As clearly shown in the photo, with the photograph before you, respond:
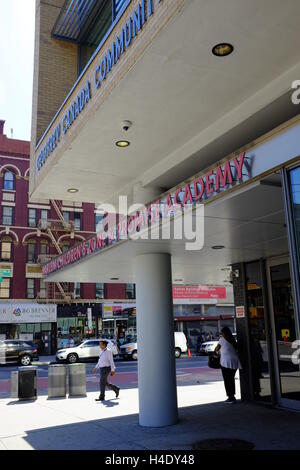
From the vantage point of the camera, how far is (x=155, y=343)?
9.52 meters

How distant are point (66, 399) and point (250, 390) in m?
5.58

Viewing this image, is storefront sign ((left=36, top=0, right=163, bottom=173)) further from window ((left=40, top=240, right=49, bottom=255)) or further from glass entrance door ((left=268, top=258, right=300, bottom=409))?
window ((left=40, top=240, right=49, bottom=255))

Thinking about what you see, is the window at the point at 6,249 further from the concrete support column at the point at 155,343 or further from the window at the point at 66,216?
the concrete support column at the point at 155,343

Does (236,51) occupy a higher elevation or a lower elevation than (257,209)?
higher

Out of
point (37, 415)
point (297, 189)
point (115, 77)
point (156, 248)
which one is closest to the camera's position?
point (297, 189)

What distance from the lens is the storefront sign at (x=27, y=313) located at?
39.3m

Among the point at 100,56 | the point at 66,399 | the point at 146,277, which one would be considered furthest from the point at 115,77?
the point at 66,399

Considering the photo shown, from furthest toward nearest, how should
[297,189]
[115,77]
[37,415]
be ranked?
1. [37,415]
2. [115,77]
3. [297,189]

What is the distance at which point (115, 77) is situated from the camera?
7086 mm

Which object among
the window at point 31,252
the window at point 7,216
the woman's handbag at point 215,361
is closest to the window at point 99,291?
the window at point 31,252

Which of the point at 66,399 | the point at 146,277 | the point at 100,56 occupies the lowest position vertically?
the point at 66,399

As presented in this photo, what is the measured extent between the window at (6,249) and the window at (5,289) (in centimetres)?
193

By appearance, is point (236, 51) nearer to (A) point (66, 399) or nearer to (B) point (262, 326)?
(B) point (262, 326)

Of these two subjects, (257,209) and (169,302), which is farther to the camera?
(169,302)
